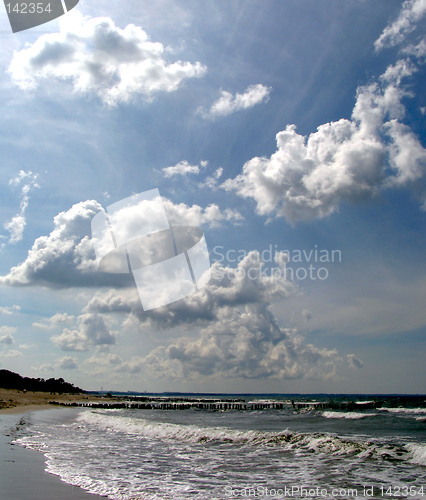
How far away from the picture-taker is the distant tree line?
99.9 m

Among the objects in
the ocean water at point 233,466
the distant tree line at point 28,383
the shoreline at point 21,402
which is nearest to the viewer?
the ocean water at point 233,466

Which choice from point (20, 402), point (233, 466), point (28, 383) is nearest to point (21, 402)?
point (20, 402)

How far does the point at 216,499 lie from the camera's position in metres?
9.25

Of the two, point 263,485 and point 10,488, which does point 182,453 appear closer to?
point 263,485

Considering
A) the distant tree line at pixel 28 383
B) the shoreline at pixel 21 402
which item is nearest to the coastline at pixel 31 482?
the shoreline at pixel 21 402

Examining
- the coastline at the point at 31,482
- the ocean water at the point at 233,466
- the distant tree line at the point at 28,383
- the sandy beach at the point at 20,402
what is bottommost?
the distant tree line at the point at 28,383

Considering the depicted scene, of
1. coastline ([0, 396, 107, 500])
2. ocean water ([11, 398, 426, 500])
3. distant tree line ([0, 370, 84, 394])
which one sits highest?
coastline ([0, 396, 107, 500])

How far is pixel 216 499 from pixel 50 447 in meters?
10.6

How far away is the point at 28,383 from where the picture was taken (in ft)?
377

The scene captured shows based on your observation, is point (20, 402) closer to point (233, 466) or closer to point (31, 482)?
point (233, 466)

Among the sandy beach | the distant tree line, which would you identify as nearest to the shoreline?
the sandy beach

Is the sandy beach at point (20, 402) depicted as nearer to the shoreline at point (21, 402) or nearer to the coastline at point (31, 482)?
the shoreline at point (21, 402)

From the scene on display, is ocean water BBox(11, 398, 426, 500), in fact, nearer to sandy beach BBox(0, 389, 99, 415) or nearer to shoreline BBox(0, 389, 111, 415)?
shoreline BBox(0, 389, 111, 415)

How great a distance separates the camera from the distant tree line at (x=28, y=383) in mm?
99950
